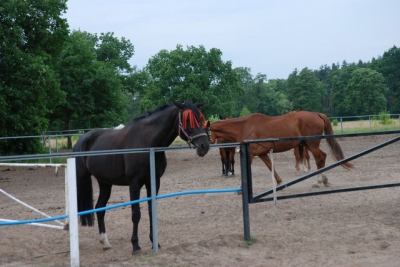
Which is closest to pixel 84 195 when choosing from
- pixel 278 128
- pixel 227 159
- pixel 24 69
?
pixel 278 128

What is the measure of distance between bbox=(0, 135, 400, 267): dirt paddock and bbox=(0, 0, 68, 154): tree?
968 centimetres

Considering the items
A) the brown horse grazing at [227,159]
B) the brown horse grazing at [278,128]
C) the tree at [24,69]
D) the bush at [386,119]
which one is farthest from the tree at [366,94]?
the brown horse grazing at [278,128]

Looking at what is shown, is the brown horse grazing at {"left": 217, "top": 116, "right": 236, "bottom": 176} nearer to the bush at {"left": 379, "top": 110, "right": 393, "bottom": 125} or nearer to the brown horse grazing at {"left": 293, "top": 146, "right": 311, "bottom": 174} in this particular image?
the brown horse grazing at {"left": 293, "top": 146, "right": 311, "bottom": 174}

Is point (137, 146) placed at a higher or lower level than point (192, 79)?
lower

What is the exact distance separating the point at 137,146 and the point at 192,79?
28767mm

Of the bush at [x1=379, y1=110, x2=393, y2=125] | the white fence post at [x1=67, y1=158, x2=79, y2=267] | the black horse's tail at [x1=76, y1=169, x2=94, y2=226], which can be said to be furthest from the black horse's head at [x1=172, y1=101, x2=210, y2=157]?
the bush at [x1=379, y1=110, x2=393, y2=125]

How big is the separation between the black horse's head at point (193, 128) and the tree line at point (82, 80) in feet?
39.2

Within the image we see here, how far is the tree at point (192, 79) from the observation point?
3412 cm

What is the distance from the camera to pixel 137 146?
19.3 ft

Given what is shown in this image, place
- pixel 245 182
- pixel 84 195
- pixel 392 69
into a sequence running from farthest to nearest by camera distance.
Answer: pixel 392 69 < pixel 84 195 < pixel 245 182

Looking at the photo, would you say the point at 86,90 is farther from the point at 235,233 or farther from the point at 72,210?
the point at 72,210

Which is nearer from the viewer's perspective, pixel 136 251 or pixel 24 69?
pixel 136 251

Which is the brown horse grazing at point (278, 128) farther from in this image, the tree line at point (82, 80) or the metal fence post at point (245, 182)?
the tree line at point (82, 80)

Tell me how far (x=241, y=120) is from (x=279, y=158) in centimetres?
777
